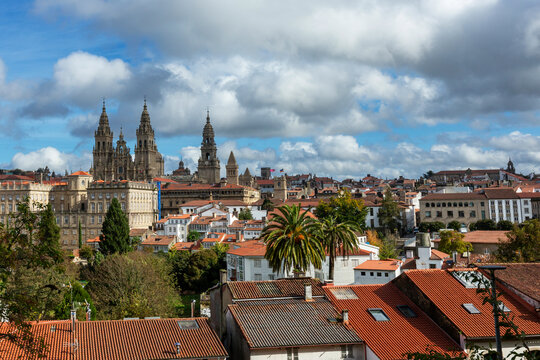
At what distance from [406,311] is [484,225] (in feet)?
239

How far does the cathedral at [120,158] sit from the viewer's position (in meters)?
162

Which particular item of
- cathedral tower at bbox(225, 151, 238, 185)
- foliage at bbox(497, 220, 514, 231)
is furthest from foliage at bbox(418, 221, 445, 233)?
cathedral tower at bbox(225, 151, 238, 185)

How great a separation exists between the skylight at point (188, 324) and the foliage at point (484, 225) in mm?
Result: 78062

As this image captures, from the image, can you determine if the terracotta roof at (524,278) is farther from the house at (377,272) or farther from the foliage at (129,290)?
the foliage at (129,290)

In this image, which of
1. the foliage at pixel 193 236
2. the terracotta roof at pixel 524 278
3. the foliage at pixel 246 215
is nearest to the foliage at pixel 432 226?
the foliage at pixel 246 215

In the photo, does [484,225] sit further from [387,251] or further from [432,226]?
[387,251]

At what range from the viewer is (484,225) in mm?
91000

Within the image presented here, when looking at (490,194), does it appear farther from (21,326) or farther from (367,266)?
(21,326)

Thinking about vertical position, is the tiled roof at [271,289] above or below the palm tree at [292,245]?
below

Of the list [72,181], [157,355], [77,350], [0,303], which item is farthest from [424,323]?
[72,181]

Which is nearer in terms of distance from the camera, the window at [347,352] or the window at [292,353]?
the window at [292,353]

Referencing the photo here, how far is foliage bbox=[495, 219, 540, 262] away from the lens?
4541 cm

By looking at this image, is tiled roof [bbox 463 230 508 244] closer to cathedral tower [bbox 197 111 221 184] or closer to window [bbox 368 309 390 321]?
window [bbox 368 309 390 321]

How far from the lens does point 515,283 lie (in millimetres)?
26609
